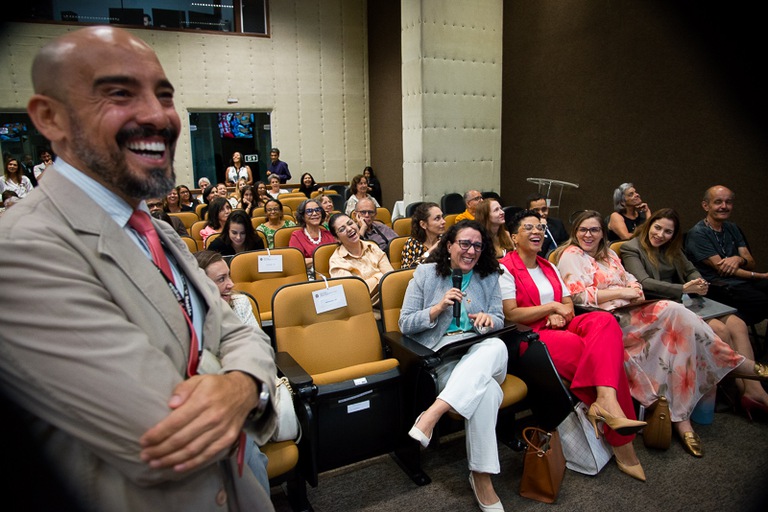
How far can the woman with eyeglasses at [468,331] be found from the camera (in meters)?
2.30

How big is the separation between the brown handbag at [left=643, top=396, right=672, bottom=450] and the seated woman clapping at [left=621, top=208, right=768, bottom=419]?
0.85 meters

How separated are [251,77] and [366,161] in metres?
3.27

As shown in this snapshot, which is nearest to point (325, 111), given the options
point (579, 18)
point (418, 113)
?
point (418, 113)

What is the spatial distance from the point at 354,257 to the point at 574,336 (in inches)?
68.6

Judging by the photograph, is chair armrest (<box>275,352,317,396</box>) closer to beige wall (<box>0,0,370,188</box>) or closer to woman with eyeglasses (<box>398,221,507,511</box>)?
woman with eyeglasses (<box>398,221,507,511</box>)

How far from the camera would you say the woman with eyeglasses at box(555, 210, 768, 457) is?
290 centimetres

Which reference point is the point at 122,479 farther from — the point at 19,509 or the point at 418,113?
the point at 418,113

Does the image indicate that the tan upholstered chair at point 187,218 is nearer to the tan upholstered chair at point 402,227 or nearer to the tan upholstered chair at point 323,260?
the tan upholstered chair at point 402,227

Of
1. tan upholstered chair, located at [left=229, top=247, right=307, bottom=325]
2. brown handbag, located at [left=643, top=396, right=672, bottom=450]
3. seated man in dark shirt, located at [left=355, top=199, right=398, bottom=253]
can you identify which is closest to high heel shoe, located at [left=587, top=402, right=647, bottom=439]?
brown handbag, located at [left=643, top=396, right=672, bottom=450]

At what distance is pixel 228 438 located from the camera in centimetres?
73

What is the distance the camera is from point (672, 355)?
2.98m

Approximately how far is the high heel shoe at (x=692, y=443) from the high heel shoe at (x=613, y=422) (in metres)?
0.55

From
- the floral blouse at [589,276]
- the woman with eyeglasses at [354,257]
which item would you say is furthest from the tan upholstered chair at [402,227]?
the floral blouse at [589,276]

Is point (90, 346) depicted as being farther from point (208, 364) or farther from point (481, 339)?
point (481, 339)
